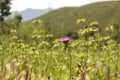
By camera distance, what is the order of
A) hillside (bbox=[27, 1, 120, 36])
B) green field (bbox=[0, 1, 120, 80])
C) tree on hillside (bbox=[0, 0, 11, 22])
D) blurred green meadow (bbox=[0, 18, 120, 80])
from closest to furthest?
1. blurred green meadow (bbox=[0, 18, 120, 80])
2. green field (bbox=[0, 1, 120, 80])
3. tree on hillside (bbox=[0, 0, 11, 22])
4. hillside (bbox=[27, 1, 120, 36])

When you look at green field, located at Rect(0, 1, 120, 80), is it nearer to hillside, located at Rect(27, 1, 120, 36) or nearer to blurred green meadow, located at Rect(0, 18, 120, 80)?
blurred green meadow, located at Rect(0, 18, 120, 80)

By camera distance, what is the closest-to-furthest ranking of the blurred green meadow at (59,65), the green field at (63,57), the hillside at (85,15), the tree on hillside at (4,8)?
the blurred green meadow at (59,65)
the green field at (63,57)
the tree on hillside at (4,8)
the hillside at (85,15)

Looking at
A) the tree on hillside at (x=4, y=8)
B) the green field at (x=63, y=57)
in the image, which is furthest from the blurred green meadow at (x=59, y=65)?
the tree on hillside at (x=4, y=8)

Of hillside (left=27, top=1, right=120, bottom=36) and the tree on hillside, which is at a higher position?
the tree on hillside

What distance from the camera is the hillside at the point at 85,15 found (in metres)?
93.3

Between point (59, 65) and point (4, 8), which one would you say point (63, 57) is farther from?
point (4, 8)

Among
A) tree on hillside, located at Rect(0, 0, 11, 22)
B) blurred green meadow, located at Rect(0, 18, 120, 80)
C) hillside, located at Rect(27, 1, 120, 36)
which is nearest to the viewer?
blurred green meadow, located at Rect(0, 18, 120, 80)

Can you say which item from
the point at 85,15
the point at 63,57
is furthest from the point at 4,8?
the point at 63,57

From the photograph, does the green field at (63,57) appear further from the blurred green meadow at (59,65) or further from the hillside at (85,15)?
the hillside at (85,15)

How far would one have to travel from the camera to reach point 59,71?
5.35 m

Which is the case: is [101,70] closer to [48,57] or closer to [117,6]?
[48,57]

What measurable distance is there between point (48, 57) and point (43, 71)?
2997mm

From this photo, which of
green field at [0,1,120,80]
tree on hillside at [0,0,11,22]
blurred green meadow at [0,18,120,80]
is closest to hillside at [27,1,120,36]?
tree on hillside at [0,0,11,22]

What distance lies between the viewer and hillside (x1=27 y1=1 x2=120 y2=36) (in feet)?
306
